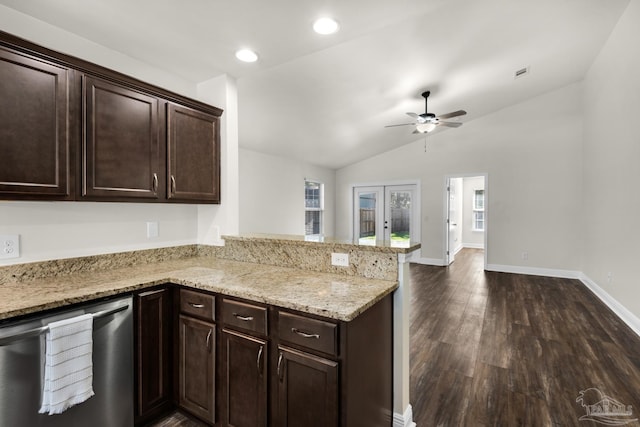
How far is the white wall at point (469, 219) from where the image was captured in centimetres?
943

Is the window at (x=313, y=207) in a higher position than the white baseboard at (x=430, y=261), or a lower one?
higher

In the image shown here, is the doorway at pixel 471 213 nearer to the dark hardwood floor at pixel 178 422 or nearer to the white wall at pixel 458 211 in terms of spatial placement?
the white wall at pixel 458 211

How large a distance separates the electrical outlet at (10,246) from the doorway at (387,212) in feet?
21.1

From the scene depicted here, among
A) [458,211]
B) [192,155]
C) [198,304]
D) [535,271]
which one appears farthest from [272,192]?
[458,211]

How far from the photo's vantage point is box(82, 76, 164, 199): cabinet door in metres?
1.77

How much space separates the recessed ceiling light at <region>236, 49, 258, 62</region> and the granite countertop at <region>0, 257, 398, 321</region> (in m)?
1.61

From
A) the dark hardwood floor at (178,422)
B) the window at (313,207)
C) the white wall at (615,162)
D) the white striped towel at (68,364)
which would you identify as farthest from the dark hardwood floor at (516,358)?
the window at (313,207)

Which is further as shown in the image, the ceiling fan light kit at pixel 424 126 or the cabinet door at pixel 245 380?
the ceiling fan light kit at pixel 424 126

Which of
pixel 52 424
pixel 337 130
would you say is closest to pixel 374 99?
pixel 337 130

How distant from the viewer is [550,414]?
1930 mm

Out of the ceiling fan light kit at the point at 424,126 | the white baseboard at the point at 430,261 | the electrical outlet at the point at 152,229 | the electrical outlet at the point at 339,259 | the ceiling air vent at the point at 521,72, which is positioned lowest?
the white baseboard at the point at 430,261

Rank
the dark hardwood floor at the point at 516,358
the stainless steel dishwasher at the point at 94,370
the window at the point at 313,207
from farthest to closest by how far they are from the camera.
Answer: the window at the point at 313,207 → the dark hardwood floor at the point at 516,358 → the stainless steel dishwasher at the point at 94,370

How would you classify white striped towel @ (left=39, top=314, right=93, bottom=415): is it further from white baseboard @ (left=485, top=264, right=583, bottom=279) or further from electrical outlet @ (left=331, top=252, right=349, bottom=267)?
white baseboard @ (left=485, top=264, right=583, bottom=279)

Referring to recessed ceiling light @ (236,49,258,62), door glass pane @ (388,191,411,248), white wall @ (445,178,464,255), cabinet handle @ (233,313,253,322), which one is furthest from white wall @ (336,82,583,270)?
cabinet handle @ (233,313,253,322)
